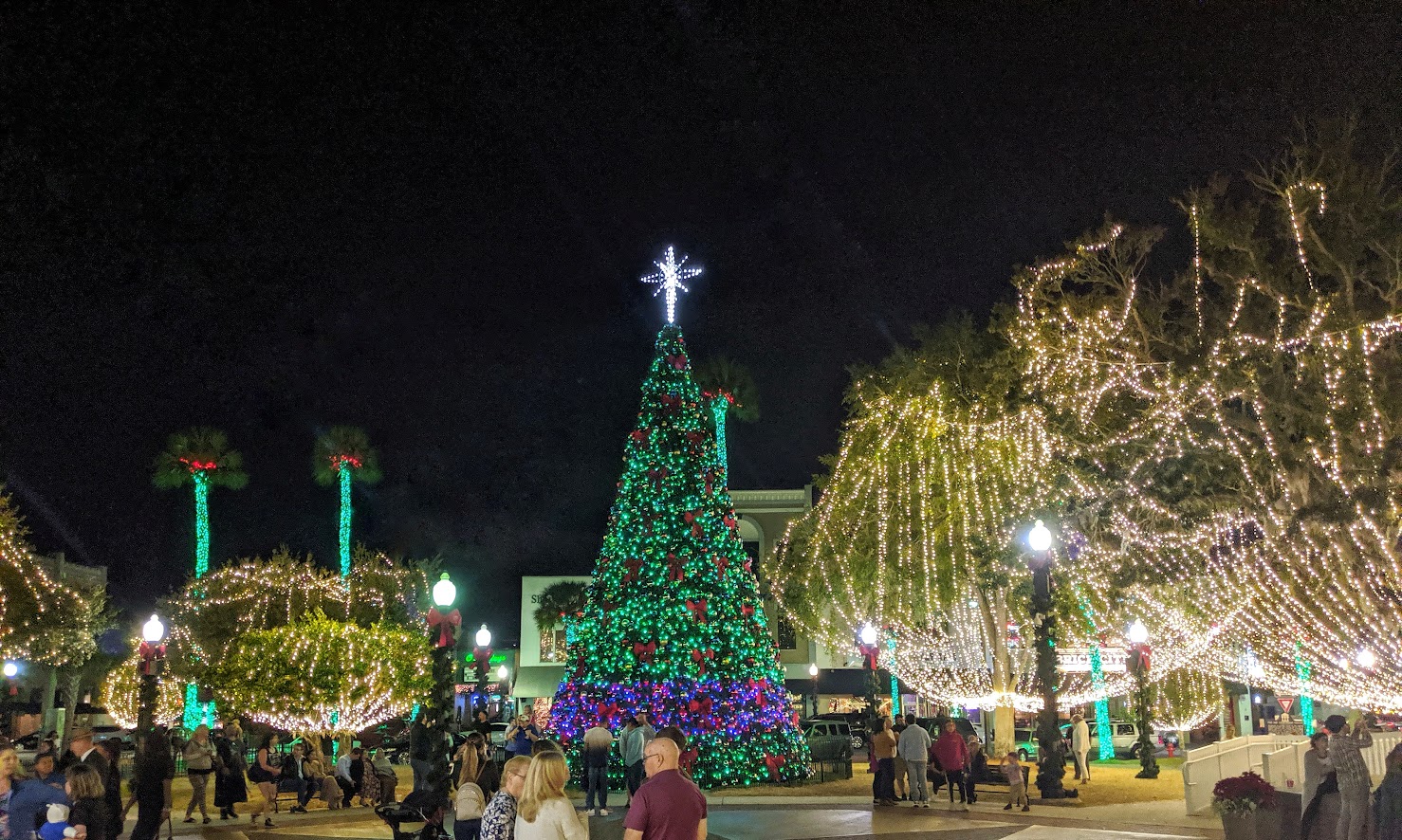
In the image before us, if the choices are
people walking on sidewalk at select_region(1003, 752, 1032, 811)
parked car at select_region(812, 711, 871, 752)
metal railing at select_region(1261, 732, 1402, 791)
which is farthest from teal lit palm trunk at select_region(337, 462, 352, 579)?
metal railing at select_region(1261, 732, 1402, 791)

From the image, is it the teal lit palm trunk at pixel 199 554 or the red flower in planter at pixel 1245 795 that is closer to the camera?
the red flower in planter at pixel 1245 795

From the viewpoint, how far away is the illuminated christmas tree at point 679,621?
2356 cm

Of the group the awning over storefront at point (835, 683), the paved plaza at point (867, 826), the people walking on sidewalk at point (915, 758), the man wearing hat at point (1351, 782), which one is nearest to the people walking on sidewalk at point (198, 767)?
the paved plaza at point (867, 826)

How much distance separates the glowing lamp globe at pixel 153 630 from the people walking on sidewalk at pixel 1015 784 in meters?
13.9

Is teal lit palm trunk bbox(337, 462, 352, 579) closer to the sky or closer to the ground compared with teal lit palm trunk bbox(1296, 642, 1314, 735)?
closer to the sky

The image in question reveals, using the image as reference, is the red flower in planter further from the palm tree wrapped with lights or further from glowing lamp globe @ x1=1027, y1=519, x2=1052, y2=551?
the palm tree wrapped with lights

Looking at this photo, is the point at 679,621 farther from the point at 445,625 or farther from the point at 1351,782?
the point at 1351,782

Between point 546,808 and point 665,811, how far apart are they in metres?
0.68

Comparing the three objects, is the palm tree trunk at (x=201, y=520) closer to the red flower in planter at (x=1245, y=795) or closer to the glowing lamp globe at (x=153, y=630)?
the glowing lamp globe at (x=153, y=630)

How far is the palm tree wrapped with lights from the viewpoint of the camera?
5028 cm

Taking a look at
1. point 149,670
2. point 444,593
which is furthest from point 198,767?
point 444,593

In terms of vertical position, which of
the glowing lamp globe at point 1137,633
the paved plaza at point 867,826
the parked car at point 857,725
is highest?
the glowing lamp globe at point 1137,633

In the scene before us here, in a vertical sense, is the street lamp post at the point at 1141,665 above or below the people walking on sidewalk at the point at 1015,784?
above

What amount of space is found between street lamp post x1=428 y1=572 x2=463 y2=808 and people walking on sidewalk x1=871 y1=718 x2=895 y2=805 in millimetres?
8036
